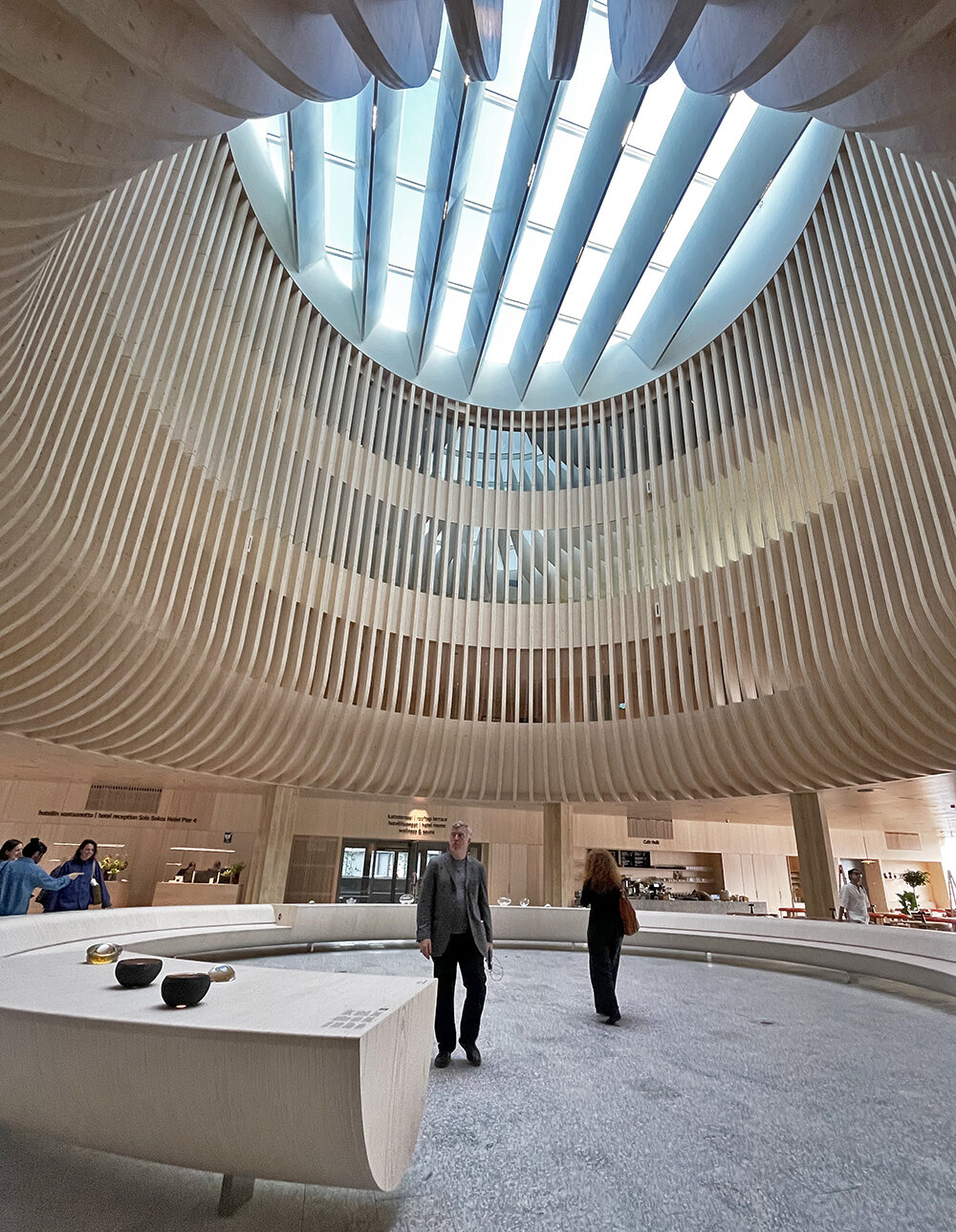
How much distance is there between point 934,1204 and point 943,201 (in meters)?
9.65

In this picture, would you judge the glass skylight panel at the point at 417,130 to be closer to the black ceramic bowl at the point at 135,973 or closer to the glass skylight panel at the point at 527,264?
the glass skylight panel at the point at 527,264

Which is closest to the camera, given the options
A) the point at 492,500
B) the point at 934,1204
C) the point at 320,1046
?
the point at 320,1046

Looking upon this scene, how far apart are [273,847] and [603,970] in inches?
342

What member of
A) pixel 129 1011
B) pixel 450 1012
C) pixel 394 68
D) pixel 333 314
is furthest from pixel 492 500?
pixel 129 1011

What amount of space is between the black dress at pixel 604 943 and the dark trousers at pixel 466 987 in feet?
4.28

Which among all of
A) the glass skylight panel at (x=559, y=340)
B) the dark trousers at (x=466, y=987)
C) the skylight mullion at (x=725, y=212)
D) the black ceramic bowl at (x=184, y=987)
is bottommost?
the dark trousers at (x=466, y=987)

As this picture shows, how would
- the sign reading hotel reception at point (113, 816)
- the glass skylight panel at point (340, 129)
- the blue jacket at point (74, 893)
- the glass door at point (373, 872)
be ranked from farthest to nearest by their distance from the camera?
the glass door at point (373, 872), the sign reading hotel reception at point (113, 816), the glass skylight panel at point (340, 129), the blue jacket at point (74, 893)

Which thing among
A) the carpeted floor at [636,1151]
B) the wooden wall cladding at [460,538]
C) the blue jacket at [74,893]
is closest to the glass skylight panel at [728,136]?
the wooden wall cladding at [460,538]

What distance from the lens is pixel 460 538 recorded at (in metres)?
14.1

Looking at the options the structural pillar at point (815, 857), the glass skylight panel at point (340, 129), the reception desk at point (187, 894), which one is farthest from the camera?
the reception desk at point (187, 894)

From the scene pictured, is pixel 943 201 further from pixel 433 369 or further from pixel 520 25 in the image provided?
pixel 433 369

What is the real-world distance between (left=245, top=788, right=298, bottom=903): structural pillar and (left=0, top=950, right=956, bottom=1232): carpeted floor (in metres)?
8.41

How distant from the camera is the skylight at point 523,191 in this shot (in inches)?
333

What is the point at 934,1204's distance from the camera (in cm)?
221
